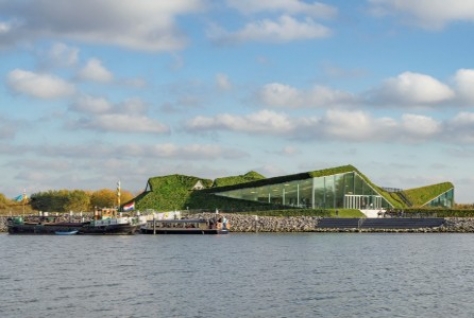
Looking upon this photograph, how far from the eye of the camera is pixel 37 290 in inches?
1599

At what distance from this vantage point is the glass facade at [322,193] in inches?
4407

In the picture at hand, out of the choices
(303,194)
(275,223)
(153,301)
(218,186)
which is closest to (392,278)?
(153,301)

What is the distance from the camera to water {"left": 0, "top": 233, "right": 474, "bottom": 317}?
1388 inches

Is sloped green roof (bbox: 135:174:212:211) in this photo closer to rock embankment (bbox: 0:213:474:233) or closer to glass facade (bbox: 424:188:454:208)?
rock embankment (bbox: 0:213:474:233)

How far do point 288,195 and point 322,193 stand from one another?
5.01 meters

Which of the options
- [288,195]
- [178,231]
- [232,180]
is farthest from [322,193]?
[178,231]

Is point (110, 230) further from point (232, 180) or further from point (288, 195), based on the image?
point (232, 180)

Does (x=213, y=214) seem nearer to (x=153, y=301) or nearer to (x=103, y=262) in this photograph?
(x=103, y=262)

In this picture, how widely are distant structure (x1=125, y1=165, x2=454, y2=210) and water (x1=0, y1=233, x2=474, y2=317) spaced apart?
3785 cm

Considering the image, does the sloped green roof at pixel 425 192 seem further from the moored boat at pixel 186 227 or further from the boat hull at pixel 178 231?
the boat hull at pixel 178 231

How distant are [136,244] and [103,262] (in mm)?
20052

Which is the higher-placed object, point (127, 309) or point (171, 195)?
point (171, 195)

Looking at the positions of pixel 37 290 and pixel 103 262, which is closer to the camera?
pixel 37 290

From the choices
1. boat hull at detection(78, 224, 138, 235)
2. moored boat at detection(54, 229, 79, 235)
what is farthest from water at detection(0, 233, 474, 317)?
moored boat at detection(54, 229, 79, 235)
